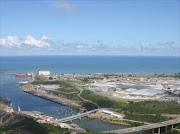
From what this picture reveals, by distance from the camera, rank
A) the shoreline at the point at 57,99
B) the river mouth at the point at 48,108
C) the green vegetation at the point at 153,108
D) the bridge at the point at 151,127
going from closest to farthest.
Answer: the bridge at the point at 151,127 < the river mouth at the point at 48,108 < the green vegetation at the point at 153,108 < the shoreline at the point at 57,99

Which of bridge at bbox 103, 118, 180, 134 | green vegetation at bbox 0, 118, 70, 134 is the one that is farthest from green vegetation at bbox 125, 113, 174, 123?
green vegetation at bbox 0, 118, 70, 134

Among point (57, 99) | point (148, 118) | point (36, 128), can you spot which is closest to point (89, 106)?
point (57, 99)

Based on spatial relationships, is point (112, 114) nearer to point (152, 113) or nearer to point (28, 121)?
point (152, 113)

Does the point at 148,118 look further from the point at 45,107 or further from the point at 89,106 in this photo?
the point at 45,107

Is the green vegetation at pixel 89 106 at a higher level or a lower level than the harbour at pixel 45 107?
higher

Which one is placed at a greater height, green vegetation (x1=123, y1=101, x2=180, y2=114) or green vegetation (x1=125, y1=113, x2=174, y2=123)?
green vegetation (x1=123, y1=101, x2=180, y2=114)

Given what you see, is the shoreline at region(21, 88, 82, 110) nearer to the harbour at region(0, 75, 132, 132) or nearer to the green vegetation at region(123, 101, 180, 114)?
the harbour at region(0, 75, 132, 132)

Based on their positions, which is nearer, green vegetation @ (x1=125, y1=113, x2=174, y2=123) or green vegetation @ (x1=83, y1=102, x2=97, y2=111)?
green vegetation @ (x1=125, y1=113, x2=174, y2=123)

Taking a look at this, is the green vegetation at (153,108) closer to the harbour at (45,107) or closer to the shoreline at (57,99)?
the harbour at (45,107)

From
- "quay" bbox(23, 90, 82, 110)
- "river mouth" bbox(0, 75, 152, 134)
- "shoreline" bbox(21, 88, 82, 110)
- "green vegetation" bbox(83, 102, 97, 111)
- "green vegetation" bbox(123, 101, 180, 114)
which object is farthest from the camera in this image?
"quay" bbox(23, 90, 82, 110)

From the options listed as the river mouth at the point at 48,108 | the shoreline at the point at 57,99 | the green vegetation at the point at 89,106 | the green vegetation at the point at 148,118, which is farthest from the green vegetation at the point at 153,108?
the shoreline at the point at 57,99

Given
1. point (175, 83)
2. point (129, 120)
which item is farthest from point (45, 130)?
point (175, 83)

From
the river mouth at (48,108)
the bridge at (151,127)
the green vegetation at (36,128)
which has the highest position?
the green vegetation at (36,128)
